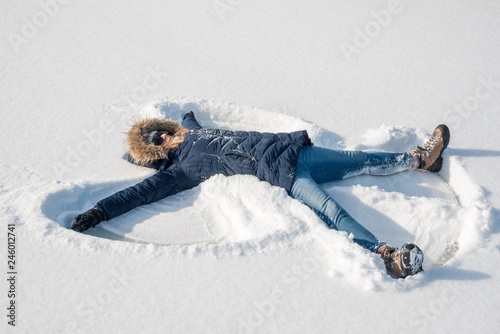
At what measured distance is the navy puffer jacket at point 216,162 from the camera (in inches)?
131

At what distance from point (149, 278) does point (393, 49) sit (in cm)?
392

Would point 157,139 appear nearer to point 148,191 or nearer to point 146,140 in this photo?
point 146,140

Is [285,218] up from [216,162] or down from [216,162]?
down

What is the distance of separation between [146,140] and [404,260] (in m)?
2.07

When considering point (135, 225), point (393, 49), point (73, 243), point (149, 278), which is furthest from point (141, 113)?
point (393, 49)

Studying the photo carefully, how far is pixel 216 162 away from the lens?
139 inches

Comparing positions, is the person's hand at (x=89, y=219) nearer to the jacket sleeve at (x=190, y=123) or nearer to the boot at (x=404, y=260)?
the jacket sleeve at (x=190, y=123)

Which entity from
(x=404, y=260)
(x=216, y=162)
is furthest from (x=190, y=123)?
(x=404, y=260)

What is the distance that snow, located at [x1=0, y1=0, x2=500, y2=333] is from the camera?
2.55 m

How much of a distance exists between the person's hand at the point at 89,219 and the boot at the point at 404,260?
182 cm

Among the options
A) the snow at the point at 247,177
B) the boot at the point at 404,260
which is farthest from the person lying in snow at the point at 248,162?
the boot at the point at 404,260

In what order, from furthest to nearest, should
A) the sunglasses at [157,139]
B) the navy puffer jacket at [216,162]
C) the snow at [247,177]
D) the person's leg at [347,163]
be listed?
the sunglasses at [157,139] → the person's leg at [347,163] → the navy puffer jacket at [216,162] → the snow at [247,177]

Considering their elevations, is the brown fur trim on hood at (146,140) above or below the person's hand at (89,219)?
above

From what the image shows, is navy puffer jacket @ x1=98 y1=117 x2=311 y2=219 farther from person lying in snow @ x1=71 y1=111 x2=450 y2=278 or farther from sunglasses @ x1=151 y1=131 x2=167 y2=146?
sunglasses @ x1=151 y1=131 x2=167 y2=146
